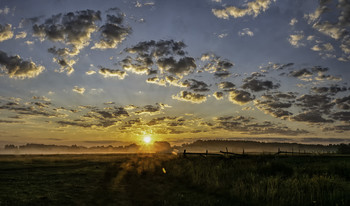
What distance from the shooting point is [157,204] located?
1252 centimetres

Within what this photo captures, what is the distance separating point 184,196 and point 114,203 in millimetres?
4369

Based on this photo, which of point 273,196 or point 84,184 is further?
point 84,184

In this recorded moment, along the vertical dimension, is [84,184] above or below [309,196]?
below

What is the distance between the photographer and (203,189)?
1627cm

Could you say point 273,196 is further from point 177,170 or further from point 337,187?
point 177,170

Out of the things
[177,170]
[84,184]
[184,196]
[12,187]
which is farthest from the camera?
[177,170]

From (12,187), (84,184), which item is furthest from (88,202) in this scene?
(12,187)

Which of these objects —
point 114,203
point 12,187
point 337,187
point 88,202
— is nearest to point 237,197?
point 337,187

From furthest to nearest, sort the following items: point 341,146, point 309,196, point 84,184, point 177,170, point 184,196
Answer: point 341,146 → point 177,170 → point 84,184 → point 184,196 → point 309,196

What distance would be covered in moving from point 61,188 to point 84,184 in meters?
2.14

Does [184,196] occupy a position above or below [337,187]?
below

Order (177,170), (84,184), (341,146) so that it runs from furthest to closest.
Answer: (341,146), (177,170), (84,184)

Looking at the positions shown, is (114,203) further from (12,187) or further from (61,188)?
(12,187)

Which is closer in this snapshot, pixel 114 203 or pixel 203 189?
pixel 114 203
